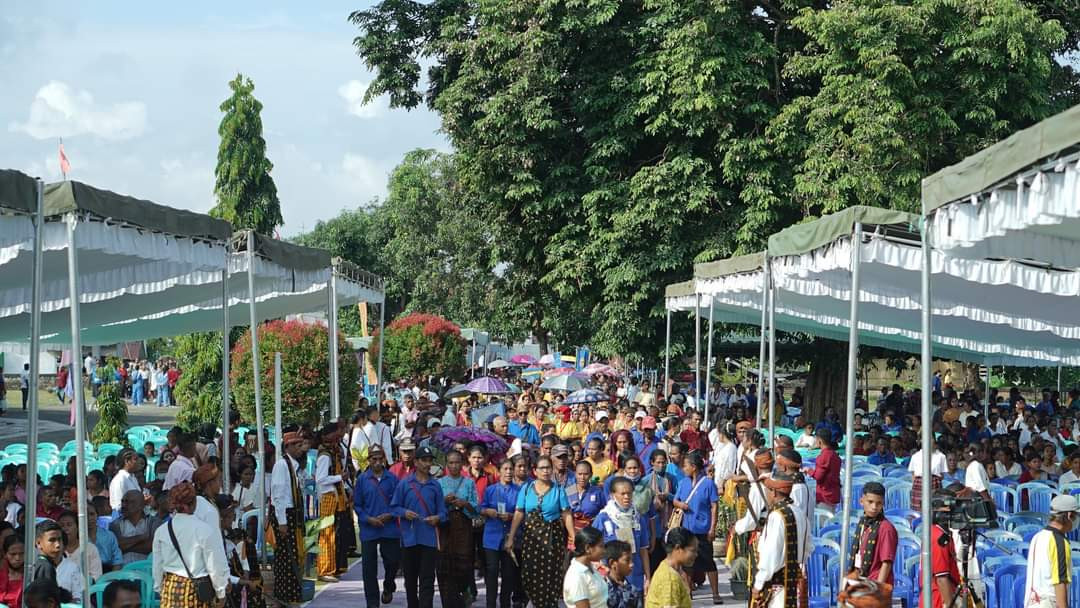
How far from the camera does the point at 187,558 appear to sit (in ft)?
27.4

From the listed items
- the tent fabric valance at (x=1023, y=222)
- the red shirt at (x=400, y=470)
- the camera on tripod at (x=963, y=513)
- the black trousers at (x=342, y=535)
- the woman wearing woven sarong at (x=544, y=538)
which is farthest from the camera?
the black trousers at (x=342, y=535)

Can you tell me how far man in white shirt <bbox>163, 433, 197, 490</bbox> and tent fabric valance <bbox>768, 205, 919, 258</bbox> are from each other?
6.32m

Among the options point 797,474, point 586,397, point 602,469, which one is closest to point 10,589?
point 797,474

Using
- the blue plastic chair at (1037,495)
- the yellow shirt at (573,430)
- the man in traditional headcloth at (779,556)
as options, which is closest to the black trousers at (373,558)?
the man in traditional headcloth at (779,556)

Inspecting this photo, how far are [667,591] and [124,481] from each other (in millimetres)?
6600

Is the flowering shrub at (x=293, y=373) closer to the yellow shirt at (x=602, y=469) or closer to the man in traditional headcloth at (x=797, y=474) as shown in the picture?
the yellow shirt at (x=602, y=469)

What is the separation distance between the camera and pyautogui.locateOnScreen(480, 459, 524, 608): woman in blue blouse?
1162 centimetres

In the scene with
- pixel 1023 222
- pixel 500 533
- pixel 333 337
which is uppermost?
pixel 1023 222

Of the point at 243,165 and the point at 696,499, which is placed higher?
the point at 243,165

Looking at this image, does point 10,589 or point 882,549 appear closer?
point 10,589

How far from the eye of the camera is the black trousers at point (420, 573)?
1151cm

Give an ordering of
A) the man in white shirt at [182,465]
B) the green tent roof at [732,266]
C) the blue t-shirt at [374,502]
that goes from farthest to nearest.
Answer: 1. the green tent roof at [732,266]
2. the man in white shirt at [182,465]
3. the blue t-shirt at [374,502]

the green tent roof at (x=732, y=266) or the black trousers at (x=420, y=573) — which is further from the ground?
the green tent roof at (x=732, y=266)

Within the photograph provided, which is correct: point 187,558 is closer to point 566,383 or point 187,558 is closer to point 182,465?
point 182,465
